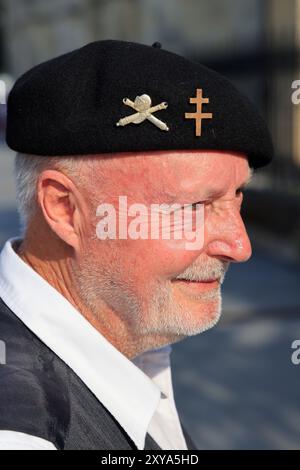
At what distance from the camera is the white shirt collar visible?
1.38 m

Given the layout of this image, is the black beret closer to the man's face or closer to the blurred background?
the man's face

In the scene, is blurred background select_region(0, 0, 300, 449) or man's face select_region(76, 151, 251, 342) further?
blurred background select_region(0, 0, 300, 449)

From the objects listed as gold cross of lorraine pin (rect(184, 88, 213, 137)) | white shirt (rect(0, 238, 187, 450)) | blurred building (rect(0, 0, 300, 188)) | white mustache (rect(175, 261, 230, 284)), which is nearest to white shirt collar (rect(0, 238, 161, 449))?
white shirt (rect(0, 238, 187, 450))

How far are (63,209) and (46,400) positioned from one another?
432 mm

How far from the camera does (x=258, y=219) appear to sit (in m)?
9.61

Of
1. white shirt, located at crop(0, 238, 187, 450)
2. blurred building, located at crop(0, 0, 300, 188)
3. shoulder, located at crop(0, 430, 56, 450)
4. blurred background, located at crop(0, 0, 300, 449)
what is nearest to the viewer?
shoulder, located at crop(0, 430, 56, 450)

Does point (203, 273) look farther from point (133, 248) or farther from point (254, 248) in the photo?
point (254, 248)

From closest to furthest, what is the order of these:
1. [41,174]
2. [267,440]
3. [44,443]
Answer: [44,443] → [41,174] → [267,440]

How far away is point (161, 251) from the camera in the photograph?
4.90 ft

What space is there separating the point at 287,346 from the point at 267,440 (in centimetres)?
164

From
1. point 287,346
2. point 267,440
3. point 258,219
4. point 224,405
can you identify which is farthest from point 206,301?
point 258,219

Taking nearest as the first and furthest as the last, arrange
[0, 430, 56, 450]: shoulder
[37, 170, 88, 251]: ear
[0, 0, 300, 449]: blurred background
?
[0, 430, 56, 450]: shoulder < [37, 170, 88, 251]: ear < [0, 0, 300, 449]: blurred background

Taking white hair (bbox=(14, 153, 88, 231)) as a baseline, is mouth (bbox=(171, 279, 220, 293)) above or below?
below

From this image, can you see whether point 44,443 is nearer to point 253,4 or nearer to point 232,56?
point 232,56
